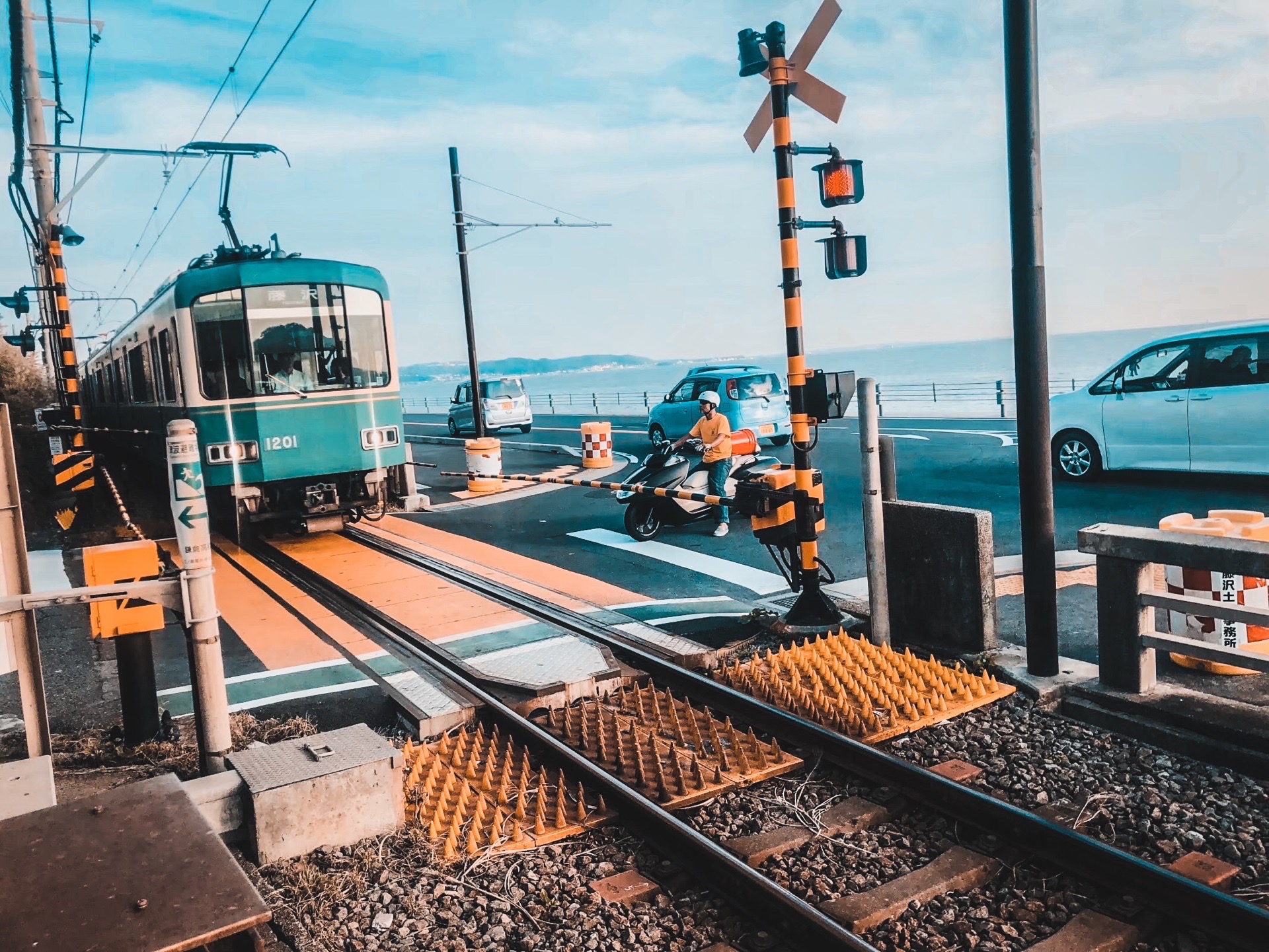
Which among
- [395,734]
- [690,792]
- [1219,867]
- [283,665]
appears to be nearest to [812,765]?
[690,792]

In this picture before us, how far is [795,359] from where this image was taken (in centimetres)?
712

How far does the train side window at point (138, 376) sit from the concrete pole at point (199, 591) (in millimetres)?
10397

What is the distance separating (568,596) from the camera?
8.69m

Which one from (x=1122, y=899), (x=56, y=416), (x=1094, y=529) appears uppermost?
(x=56, y=416)

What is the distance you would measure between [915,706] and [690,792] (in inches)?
60.3

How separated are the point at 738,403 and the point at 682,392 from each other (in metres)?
2.61

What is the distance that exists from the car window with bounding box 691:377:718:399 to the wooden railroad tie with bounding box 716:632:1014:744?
13.1m

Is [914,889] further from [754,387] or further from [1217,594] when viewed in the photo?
[754,387]

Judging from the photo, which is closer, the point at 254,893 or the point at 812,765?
the point at 254,893

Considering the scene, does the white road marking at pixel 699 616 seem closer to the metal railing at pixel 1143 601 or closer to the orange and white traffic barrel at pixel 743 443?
the metal railing at pixel 1143 601

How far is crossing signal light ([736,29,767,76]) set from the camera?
6773 mm

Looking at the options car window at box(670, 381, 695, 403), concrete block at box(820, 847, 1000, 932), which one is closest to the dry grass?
concrete block at box(820, 847, 1000, 932)

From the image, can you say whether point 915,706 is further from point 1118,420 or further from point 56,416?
point 56,416

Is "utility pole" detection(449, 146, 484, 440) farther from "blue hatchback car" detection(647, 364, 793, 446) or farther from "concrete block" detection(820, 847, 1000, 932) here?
"concrete block" detection(820, 847, 1000, 932)
